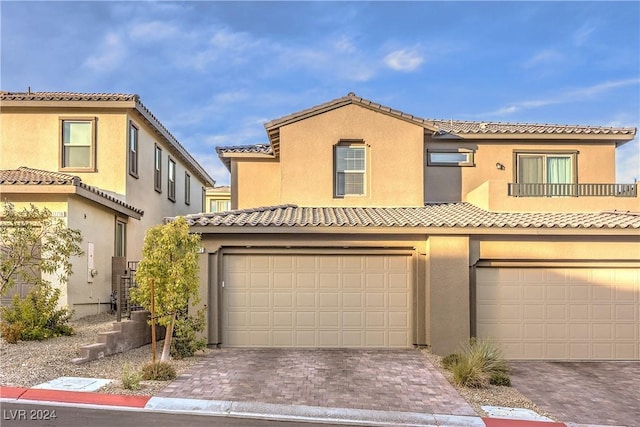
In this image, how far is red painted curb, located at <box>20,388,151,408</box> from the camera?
7.21 meters

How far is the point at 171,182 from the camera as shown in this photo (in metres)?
21.6

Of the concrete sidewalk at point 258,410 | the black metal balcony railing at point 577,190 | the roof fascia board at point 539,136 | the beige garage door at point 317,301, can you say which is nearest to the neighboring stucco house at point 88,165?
the beige garage door at point 317,301

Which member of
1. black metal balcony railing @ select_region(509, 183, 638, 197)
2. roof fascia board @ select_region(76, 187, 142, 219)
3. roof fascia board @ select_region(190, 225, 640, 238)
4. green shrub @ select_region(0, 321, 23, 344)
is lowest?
green shrub @ select_region(0, 321, 23, 344)

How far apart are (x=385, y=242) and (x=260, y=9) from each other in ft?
25.1

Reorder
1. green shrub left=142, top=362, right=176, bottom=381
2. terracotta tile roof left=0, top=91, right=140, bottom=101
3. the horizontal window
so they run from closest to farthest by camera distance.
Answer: green shrub left=142, top=362, right=176, bottom=381 < terracotta tile roof left=0, top=91, right=140, bottom=101 < the horizontal window

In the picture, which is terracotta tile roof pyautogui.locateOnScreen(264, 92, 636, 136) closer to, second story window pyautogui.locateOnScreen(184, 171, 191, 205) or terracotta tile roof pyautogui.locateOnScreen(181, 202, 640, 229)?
terracotta tile roof pyautogui.locateOnScreen(181, 202, 640, 229)

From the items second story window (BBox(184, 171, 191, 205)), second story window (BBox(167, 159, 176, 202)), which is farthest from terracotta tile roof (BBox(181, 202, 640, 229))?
second story window (BBox(184, 171, 191, 205))

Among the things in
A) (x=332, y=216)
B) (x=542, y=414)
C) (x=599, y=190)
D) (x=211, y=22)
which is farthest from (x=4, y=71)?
(x=599, y=190)

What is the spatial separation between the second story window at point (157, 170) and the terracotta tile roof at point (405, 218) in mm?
7602

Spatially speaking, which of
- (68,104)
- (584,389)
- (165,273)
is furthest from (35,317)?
(584,389)

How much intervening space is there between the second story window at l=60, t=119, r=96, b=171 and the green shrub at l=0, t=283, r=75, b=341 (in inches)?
232

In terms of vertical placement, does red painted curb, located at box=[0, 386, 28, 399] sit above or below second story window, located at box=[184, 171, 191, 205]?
below

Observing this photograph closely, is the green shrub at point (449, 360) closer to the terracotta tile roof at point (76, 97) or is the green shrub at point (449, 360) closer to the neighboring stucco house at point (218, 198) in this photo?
the terracotta tile roof at point (76, 97)

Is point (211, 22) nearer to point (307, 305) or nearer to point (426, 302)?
point (307, 305)
